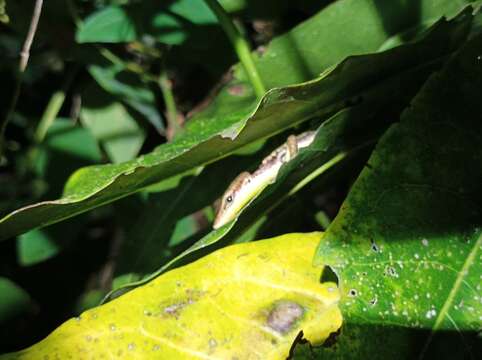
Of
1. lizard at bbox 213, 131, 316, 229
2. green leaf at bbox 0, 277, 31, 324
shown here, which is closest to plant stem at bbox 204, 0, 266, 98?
lizard at bbox 213, 131, 316, 229

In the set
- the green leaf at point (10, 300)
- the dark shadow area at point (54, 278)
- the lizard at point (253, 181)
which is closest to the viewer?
the lizard at point (253, 181)

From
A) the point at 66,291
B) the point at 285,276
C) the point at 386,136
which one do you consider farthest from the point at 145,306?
the point at 66,291

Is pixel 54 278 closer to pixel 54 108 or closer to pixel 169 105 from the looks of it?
pixel 54 108

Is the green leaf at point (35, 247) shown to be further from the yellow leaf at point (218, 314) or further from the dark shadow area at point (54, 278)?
the yellow leaf at point (218, 314)

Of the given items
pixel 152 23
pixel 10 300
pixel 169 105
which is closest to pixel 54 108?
pixel 169 105

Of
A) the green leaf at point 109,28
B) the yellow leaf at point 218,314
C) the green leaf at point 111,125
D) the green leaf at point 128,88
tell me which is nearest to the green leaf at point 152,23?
the green leaf at point 109,28

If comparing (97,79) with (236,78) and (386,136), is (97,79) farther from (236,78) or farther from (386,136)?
(386,136)
